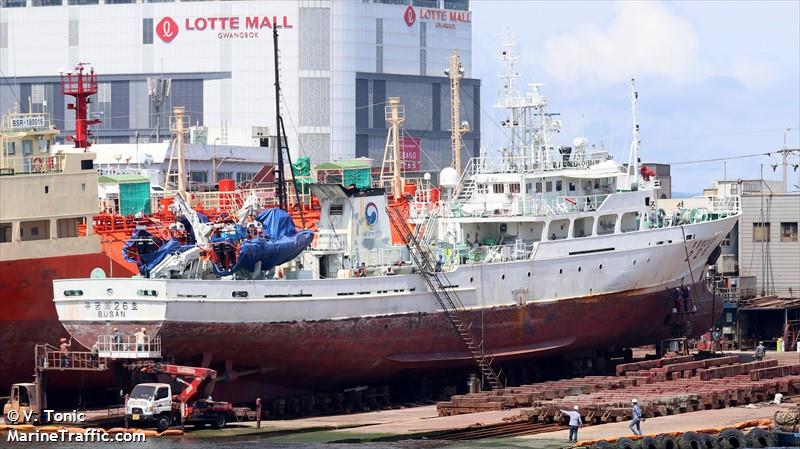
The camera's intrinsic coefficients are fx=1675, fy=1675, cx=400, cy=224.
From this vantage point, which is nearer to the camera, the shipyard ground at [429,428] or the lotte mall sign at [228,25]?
the shipyard ground at [429,428]

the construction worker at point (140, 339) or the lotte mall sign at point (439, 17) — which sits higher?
the lotte mall sign at point (439, 17)

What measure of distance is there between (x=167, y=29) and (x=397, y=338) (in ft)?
243

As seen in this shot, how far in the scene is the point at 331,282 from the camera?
4900 cm

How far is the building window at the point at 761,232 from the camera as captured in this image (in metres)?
72.2

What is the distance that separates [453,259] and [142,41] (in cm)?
7258

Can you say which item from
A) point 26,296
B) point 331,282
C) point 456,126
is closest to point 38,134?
point 26,296

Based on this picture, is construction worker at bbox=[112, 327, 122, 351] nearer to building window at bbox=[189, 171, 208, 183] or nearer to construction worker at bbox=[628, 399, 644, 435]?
construction worker at bbox=[628, 399, 644, 435]

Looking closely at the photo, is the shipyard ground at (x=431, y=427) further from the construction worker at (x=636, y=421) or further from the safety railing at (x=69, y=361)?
the safety railing at (x=69, y=361)

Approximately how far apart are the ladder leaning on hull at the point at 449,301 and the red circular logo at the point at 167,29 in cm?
7056

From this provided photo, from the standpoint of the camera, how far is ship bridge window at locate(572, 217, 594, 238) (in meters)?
57.1

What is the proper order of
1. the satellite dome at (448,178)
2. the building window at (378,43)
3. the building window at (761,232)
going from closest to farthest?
the satellite dome at (448,178)
the building window at (761,232)
the building window at (378,43)

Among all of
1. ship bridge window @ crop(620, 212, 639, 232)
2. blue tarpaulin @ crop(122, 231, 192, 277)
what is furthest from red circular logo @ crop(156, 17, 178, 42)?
blue tarpaulin @ crop(122, 231, 192, 277)

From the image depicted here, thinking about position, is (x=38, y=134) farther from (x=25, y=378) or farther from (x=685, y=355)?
(x=685, y=355)

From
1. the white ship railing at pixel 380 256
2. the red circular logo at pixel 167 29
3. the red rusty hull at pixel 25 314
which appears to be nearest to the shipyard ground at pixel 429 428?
the white ship railing at pixel 380 256
